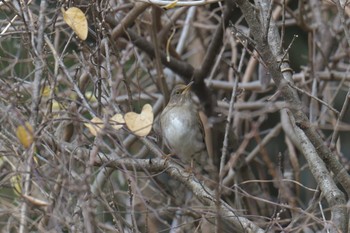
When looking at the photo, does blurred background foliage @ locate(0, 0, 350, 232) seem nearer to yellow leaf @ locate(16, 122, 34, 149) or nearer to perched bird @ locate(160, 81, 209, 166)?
yellow leaf @ locate(16, 122, 34, 149)

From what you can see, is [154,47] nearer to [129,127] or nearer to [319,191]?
[319,191]

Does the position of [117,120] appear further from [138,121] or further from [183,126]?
[183,126]

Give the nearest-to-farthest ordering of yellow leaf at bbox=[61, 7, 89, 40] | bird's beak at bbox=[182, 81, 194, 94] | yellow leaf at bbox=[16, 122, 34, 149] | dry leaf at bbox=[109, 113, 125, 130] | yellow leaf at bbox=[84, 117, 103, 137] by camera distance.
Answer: yellow leaf at bbox=[16, 122, 34, 149] → yellow leaf at bbox=[84, 117, 103, 137] → dry leaf at bbox=[109, 113, 125, 130] → yellow leaf at bbox=[61, 7, 89, 40] → bird's beak at bbox=[182, 81, 194, 94]

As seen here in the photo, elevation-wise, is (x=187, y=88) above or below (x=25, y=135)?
below

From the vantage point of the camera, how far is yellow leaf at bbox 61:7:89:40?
4.47 metres

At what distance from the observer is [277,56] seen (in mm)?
5137

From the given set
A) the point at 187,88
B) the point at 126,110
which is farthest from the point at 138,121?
the point at 187,88

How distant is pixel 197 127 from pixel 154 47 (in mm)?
858

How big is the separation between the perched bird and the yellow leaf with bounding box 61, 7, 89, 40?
2.57 meters

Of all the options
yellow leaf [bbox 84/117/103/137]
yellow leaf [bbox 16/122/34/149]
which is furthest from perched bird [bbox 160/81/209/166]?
yellow leaf [bbox 16/122/34/149]

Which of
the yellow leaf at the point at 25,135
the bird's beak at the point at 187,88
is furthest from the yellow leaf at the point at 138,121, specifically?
the bird's beak at the point at 187,88

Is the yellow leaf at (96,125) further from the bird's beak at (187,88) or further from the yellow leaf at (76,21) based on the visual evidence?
the bird's beak at (187,88)

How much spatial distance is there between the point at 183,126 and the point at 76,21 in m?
2.73

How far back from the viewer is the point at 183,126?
7.08 m
